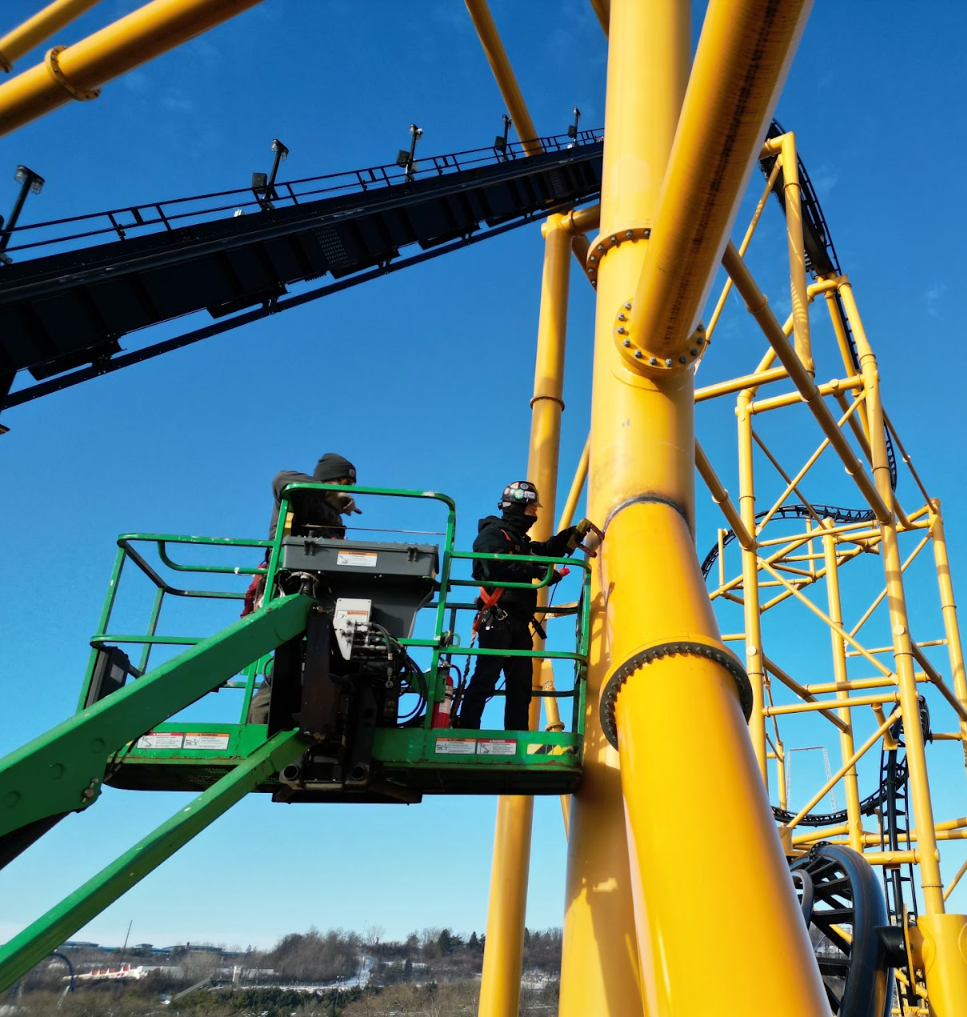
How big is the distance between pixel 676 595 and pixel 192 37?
17.7 ft

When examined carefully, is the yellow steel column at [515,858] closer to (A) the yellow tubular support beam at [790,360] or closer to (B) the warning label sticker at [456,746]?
(A) the yellow tubular support beam at [790,360]

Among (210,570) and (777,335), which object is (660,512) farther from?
(777,335)

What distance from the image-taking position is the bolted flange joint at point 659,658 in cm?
404

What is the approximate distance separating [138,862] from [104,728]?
0.56 m

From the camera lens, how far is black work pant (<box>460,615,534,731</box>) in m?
5.50

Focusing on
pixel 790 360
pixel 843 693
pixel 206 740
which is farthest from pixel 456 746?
pixel 843 693

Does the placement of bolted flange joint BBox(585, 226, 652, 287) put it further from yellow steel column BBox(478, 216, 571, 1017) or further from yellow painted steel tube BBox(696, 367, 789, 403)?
yellow painted steel tube BBox(696, 367, 789, 403)

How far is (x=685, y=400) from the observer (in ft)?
17.6

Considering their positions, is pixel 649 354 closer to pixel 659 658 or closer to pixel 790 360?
pixel 659 658

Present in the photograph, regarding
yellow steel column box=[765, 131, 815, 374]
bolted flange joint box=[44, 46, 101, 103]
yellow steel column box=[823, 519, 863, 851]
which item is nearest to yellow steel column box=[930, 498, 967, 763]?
yellow steel column box=[823, 519, 863, 851]

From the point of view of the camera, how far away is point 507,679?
18.1 feet

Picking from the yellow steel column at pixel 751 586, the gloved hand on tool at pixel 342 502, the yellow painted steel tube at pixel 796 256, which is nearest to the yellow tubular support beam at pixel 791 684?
the yellow steel column at pixel 751 586

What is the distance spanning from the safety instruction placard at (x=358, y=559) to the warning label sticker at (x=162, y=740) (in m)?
1.19

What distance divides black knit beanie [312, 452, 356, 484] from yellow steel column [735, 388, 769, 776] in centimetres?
624
